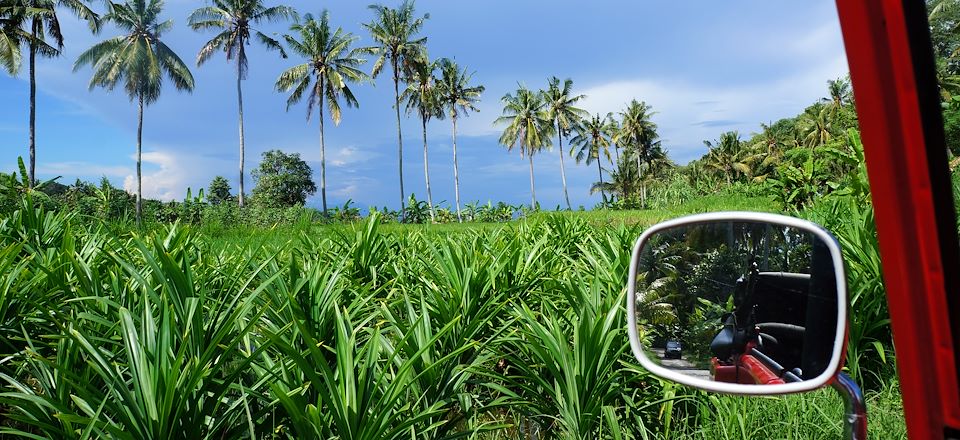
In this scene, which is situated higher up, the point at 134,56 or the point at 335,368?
the point at 134,56

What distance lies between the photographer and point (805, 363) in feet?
2.74

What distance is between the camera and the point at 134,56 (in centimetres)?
3472

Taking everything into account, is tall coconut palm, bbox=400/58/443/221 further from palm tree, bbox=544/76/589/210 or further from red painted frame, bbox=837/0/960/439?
red painted frame, bbox=837/0/960/439

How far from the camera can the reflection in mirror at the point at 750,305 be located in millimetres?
824

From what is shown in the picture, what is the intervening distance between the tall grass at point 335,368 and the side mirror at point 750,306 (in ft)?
3.23

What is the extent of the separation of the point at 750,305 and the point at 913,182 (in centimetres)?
33

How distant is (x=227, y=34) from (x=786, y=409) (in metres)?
39.6

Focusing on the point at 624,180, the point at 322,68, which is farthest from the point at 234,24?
the point at 624,180

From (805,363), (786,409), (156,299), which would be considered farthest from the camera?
(786,409)

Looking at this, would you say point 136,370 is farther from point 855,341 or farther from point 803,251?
point 855,341

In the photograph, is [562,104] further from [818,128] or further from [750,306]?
[750,306]

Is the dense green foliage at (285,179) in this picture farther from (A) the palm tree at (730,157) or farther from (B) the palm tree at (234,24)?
(A) the palm tree at (730,157)

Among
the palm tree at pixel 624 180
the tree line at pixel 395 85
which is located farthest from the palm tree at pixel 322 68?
the palm tree at pixel 624 180

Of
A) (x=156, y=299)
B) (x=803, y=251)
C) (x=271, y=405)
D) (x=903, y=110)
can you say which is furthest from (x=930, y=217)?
(x=156, y=299)
